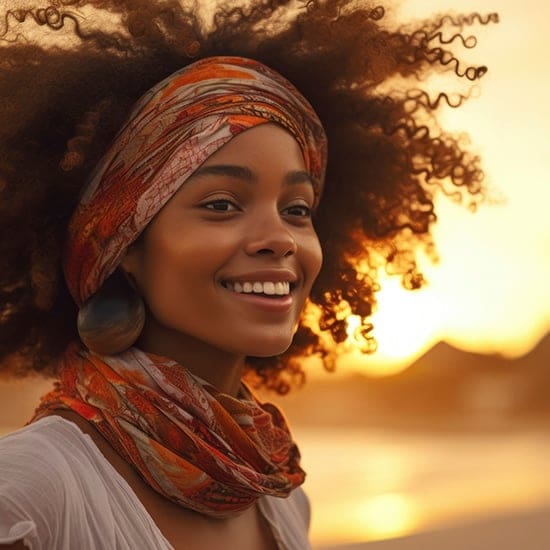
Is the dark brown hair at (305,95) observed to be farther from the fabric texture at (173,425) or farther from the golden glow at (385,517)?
the golden glow at (385,517)

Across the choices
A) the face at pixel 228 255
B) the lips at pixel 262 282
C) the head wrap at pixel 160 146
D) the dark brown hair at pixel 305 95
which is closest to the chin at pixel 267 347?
the face at pixel 228 255

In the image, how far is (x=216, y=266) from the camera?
2.69 m

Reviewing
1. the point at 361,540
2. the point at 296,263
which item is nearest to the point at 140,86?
the point at 296,263

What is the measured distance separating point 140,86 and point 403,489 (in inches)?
242

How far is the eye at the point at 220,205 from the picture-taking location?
273 centimetres

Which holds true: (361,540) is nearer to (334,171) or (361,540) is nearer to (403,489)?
(403,489)

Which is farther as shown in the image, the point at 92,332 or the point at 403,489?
the point at 403,489

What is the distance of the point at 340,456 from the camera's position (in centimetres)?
1019

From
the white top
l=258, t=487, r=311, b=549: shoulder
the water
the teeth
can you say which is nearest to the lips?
the teeth

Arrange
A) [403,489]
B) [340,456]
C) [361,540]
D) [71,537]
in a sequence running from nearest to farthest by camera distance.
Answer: [71,537] < [361,540] < [403,489] < [340,456]

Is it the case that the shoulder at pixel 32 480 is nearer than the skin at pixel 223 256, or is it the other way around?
the shoulder at pixel 32 480

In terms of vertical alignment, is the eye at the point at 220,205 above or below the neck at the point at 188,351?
above

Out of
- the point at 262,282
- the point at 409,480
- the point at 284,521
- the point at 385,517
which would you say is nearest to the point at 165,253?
the point at 262,282

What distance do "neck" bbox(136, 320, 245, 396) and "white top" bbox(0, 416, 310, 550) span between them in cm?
31
